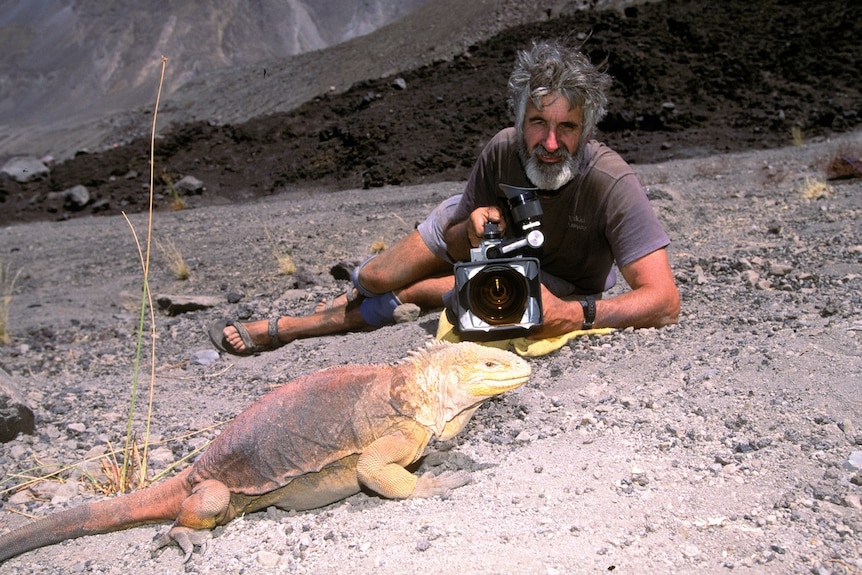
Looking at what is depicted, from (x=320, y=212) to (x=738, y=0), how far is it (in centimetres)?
1688

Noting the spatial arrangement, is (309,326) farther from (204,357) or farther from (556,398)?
(556,398)

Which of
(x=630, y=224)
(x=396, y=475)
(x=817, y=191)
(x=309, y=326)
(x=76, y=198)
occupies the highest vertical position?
(x=630, y=224)

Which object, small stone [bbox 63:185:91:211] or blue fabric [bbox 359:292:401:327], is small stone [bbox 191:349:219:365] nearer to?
blue fabric [bbox 359:292:401:327]

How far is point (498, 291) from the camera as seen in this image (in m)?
4.12

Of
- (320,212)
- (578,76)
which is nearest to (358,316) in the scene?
(578,76)

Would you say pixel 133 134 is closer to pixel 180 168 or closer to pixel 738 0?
pixel 180 168

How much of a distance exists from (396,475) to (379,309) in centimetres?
277

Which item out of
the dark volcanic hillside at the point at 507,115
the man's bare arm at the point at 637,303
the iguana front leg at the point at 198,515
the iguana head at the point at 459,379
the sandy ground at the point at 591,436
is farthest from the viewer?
the dark volcanic hillside at the point at 507,115

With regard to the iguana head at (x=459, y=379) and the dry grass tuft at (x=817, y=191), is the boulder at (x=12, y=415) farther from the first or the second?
the dry grass tuft at (x=817, y=191)

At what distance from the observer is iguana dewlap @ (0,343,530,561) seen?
328 centimetres

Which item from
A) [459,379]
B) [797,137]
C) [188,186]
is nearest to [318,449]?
[459,379]

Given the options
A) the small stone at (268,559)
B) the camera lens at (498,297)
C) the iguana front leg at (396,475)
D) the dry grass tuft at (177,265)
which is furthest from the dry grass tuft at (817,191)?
the small stone at (268,559)

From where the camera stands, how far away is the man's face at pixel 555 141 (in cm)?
458

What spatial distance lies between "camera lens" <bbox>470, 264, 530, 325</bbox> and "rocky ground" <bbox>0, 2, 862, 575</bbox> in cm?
41
